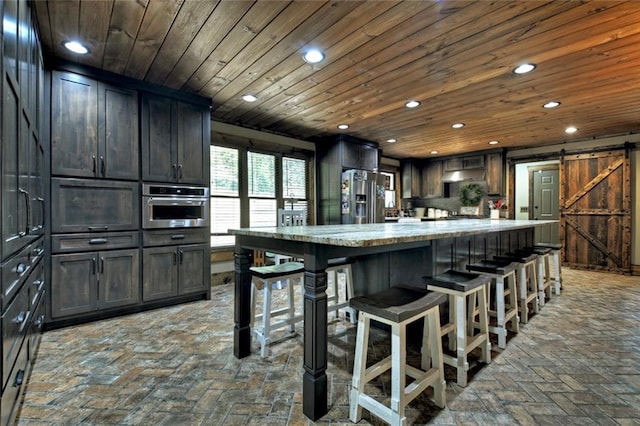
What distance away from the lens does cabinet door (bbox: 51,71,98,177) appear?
269 centimetres

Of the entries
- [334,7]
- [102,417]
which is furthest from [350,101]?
[102,417]

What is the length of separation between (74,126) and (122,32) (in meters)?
1.12

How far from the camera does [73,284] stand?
9.02 feet

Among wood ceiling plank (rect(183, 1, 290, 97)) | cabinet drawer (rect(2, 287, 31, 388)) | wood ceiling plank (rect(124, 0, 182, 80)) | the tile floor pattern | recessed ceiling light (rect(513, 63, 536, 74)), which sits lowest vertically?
the tile floor pattern

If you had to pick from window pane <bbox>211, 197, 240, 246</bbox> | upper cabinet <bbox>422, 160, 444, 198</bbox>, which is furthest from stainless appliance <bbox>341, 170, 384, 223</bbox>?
upper cabinet <bbox>422, 160, 444, 198</bbox>

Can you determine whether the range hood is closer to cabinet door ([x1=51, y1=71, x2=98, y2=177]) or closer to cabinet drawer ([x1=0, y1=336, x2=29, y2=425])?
cabinet door ([x1=51, y1=71, x2=98, y2=177])

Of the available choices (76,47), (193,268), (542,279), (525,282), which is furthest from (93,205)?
(542,279)

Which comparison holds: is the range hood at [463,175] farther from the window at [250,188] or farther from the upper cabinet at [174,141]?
the upper cabinet at [174,141]

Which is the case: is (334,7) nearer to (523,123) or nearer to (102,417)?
(102,417)

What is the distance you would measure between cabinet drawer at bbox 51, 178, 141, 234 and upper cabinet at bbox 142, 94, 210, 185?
30cm

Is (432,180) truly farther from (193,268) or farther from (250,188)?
(193,268)

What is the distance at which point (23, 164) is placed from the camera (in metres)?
1.61

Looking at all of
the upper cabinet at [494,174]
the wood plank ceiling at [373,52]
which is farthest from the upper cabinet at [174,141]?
the upper cabinet at [494,174]

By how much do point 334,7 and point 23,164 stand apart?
208cm
